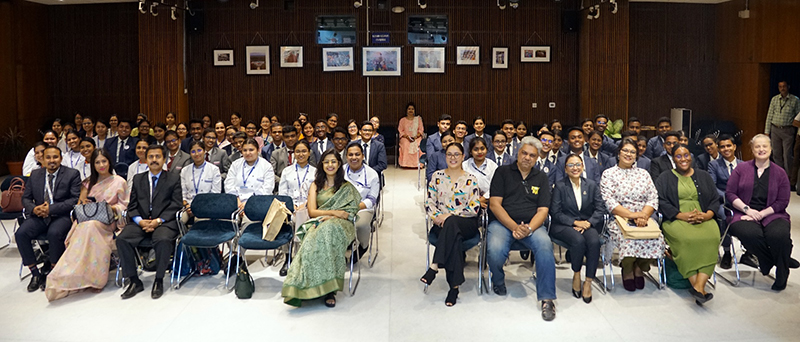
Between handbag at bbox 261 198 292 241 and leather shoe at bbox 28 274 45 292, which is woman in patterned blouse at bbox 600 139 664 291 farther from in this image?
leather shoe at bbox 28 274 45 292

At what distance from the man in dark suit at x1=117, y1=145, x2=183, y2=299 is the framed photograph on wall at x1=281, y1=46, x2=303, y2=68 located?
785cm

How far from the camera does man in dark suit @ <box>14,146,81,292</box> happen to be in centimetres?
586

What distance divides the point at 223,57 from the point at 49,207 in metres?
8.17

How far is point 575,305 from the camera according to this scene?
524 cm

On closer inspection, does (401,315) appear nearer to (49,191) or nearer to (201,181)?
(201,181)

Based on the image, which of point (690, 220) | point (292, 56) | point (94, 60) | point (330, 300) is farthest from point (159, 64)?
point (690, 220)

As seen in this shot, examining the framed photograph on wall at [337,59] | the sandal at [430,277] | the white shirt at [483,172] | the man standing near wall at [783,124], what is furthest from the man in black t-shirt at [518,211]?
the framed photograph on wall at [337,59]

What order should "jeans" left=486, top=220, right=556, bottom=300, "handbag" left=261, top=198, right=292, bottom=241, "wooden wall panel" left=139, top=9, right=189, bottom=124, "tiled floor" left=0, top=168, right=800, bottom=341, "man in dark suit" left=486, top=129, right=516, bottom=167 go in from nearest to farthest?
"tiled floor" left=0, top=168, right=800, bottom=341 → "jeans" left=486, top=220, right=556, bottom=300 → "handbag" left=261, top=198, right=292, bottom=241 → "man in dark suit" left=486, top=129, right=516, bottom=167 → "wooden wall panel" left=139, top=9, right=189, bottom=124

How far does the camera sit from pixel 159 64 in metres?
12.7

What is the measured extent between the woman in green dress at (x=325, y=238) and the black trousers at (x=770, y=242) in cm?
334

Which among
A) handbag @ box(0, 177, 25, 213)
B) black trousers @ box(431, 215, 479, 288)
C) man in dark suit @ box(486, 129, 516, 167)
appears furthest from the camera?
man in dark suit @ box(486, 129, 516, 167)

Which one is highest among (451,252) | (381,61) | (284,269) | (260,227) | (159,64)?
(381,61)

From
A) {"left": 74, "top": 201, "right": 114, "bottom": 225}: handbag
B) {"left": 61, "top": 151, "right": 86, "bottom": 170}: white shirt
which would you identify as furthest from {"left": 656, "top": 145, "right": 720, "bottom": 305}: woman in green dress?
{"left": 61, "top": 151, "right": 86, "bottom": 170}: white shirt

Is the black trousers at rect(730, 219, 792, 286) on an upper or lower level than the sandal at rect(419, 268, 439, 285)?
upper
